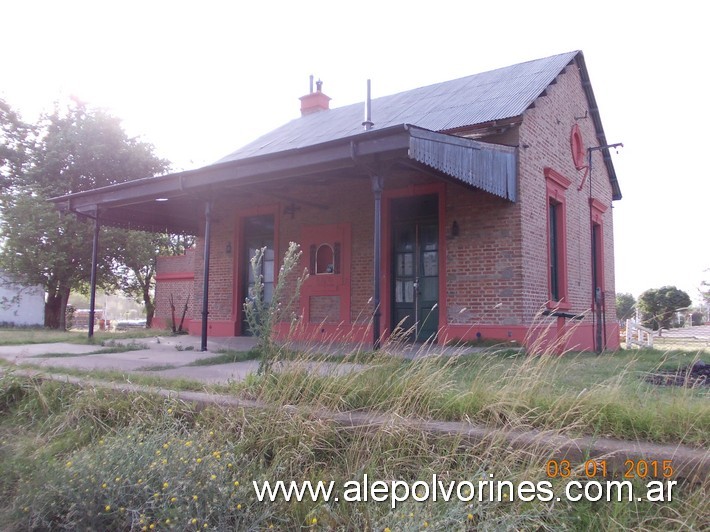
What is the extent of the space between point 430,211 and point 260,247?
4235mm

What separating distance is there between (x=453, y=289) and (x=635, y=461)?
666cm

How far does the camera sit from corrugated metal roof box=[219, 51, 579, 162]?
9656 millimetres

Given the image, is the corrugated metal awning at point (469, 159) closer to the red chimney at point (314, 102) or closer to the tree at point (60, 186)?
the red chimney at point (314, 102)

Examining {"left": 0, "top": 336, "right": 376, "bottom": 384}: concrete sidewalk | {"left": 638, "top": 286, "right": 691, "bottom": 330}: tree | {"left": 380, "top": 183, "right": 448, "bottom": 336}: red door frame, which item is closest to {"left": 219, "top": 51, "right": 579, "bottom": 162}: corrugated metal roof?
{"left": 380, "top": 183, "right": 448, "bottom": 336}: red door frame

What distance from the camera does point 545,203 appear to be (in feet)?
33.2

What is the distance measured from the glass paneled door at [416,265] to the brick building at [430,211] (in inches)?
1.1

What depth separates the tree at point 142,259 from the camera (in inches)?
819

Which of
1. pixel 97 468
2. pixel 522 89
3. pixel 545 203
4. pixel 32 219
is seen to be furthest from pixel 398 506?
pixel 32 219

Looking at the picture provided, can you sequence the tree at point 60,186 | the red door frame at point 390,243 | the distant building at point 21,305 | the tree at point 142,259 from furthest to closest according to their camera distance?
1. the distant building at point 21,305
2. the tree at point 142,259
3. the tree at point 60,186
4. the red door frame at point 390,243

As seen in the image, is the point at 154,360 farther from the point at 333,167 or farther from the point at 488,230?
the point at 488,230

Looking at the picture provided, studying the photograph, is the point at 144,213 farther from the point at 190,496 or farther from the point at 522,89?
the point at 190,496

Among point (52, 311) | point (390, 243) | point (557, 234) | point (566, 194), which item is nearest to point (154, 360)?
point (390, 243)
